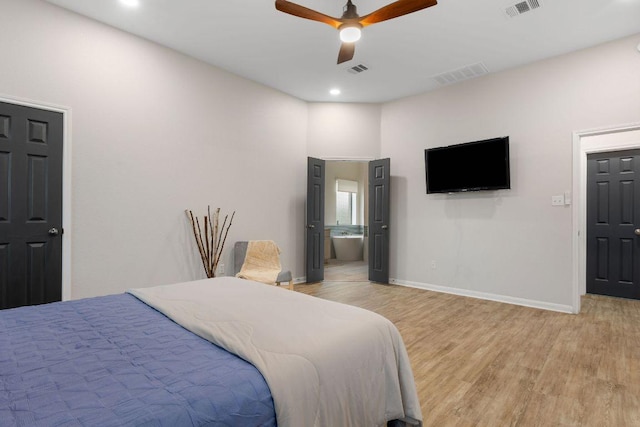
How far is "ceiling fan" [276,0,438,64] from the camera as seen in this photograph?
7.33 feet

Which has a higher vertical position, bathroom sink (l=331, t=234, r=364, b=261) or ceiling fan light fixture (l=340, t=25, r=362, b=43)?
ceiling fan light fixture (l=340, t=25, r=362, b=43)

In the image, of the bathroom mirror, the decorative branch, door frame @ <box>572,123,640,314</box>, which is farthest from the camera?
the bathroom mirror

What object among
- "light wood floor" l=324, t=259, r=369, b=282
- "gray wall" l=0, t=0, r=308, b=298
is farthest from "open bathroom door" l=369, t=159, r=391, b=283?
"gray wall" l=0, t=0, r=308, b=298

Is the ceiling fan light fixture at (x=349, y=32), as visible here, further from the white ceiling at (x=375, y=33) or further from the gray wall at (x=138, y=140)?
the gray wall at (x=138, y=140)

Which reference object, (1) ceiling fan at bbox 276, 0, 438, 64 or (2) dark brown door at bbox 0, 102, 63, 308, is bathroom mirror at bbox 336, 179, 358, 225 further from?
(2) dark brown door at bbox 0, 102, 63, 308

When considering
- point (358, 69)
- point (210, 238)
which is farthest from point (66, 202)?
point (358, 69)

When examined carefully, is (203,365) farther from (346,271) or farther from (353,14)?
(346,271)

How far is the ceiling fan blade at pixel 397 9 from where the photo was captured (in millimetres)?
2203

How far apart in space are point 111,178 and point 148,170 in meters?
0.37

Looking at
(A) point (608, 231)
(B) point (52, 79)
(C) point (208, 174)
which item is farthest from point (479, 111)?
(B) point (52, 79)

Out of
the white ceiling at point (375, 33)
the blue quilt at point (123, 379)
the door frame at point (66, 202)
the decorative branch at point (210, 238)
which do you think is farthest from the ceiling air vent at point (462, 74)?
the blue quilt at point (123, 379)

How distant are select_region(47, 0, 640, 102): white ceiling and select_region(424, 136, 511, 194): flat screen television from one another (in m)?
1.00

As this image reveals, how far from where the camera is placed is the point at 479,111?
443 cm

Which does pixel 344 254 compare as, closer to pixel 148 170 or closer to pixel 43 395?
pixel 148 170
